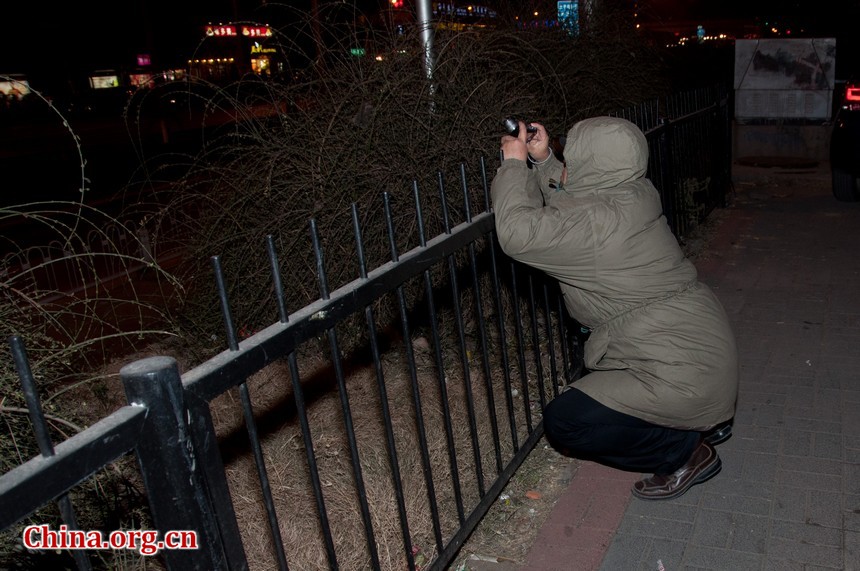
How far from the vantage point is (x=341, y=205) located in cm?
433

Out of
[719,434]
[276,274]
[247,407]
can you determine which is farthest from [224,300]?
[719,434]

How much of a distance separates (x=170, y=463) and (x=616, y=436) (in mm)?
2099

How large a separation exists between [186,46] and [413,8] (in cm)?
5318

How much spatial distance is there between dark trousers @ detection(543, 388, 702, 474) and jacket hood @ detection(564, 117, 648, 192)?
90 centimetres

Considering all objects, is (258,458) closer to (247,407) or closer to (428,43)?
(247,407)

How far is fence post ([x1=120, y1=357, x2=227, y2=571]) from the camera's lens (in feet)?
5.49

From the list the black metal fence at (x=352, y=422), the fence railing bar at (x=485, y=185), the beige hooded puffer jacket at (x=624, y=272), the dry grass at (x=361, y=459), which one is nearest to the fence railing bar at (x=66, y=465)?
the black metal fence at (x=352, y=422)

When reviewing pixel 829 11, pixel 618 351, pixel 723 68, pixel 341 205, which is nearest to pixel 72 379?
pixel 341 205

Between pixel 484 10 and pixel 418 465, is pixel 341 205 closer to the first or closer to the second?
pixel 418 465

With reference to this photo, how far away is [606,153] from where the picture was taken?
306 centimetres

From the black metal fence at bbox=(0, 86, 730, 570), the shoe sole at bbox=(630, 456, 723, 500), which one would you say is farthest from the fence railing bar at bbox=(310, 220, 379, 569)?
the shoe sole at bbox=(630, 456, 723, 500)

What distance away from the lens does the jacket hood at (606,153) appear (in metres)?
3.05

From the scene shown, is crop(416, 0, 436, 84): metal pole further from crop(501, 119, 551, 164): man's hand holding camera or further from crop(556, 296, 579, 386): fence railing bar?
crop(556, 296, 579, 386): fence railing bar

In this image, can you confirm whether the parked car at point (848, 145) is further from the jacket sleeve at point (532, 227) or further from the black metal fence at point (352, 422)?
the jacket sleeve at point (532, 227)
